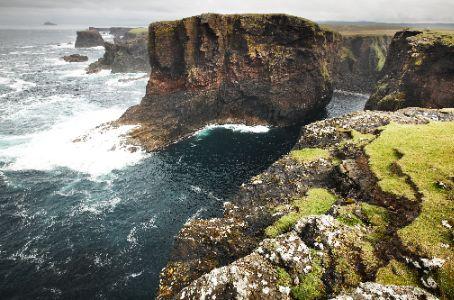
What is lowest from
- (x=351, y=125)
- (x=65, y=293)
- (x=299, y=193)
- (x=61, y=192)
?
(x=65, y=293)

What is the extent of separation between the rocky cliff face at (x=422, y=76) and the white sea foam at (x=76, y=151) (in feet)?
156

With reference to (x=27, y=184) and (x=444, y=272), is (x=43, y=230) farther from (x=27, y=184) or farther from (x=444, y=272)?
(x=444, y=272)

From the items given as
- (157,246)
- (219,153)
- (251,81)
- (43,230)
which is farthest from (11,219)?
(251,81)

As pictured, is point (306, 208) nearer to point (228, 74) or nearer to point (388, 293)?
point (388, 293)

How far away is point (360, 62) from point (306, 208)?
108823mm

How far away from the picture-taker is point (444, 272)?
45.9 ft

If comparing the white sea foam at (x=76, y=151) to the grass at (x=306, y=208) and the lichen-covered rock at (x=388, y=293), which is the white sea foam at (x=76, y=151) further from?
the lichen-covered rock at (x=388, y=293)

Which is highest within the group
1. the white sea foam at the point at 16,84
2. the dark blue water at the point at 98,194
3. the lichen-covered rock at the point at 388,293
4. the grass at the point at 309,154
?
the white sea foam at the point at 16,84

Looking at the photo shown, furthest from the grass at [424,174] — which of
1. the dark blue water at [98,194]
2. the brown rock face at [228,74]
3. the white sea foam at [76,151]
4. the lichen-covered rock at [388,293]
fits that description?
the brown rock face at [228,74]

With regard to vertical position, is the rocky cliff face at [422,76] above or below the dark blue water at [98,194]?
above

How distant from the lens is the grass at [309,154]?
28981 mm

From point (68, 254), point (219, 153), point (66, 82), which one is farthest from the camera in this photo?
point (66, 82)

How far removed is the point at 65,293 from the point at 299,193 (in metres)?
21.5

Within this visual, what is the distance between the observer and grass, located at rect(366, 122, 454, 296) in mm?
15453
